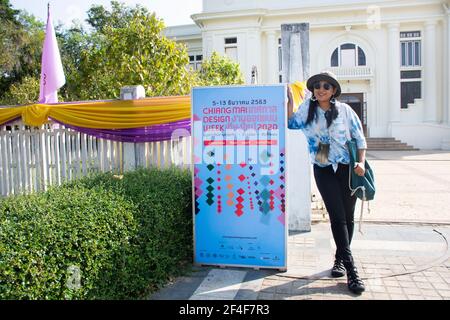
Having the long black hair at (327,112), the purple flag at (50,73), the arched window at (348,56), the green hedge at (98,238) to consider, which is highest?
the arched window at (348,56)

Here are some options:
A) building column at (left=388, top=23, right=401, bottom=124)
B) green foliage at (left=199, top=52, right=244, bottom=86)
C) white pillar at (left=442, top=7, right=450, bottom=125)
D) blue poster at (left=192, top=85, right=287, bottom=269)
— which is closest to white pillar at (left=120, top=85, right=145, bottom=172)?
blue poster at (left=192, top=85, right=287, bottom=269)

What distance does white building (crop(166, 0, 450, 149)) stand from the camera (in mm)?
25750

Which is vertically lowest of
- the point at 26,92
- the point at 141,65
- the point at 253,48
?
the point at 141,65

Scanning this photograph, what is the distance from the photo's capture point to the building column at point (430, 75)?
2598cm

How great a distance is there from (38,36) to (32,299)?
1026 inches

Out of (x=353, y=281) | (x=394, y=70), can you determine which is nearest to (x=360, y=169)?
(x=353, y=281)

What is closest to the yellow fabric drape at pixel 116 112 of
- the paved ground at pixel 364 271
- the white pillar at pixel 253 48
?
the paved ground at pixel 364 271

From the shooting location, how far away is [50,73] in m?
7.41

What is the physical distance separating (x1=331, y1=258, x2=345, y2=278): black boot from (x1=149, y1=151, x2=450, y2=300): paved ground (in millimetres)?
59

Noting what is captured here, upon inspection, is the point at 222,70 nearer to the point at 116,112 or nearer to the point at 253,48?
the point at 116,112

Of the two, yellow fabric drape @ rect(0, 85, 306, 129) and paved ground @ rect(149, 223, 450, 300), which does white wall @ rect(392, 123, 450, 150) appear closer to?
paved ground @ rect(149, 223, 450, 300)

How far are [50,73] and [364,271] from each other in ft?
20.6

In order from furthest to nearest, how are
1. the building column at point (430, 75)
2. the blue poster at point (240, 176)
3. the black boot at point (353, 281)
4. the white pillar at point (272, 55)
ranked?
the white pillar at point (272, 55), the building column at point (430, 75), the blue poster at point (240, 176), the black boot at point (353, 281)

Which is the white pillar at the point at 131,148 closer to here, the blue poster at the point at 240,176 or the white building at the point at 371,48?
the blue poster at the point at 240,176
